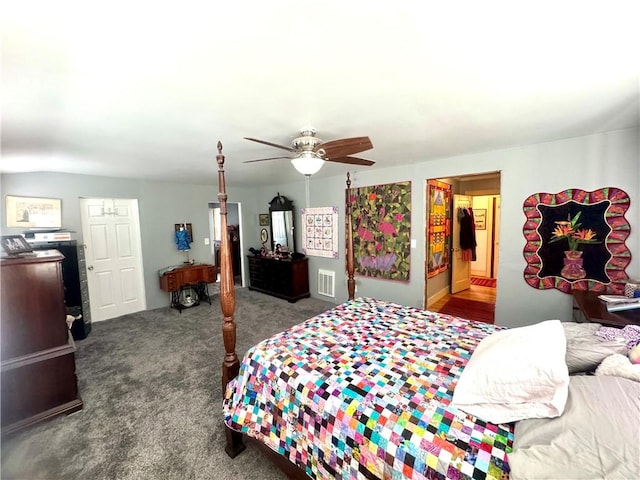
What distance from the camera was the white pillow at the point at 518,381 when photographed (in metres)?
1.08

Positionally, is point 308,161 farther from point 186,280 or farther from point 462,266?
point 462,266

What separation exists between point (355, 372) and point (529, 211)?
265 cm

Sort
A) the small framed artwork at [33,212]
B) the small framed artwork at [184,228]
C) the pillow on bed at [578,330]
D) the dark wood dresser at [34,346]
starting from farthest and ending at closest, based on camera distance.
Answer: the small framed artwork at [184,228] → the small framed artwork at [33,212] → the dark wood dresser at [34,346] → the pillow on bed at [578,330]

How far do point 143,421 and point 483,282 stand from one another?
6.26 m

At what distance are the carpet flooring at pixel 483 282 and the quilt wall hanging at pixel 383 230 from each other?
2865 millimetres

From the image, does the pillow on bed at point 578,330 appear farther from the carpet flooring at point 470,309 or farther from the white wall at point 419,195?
the carpet flooring at point 470,309

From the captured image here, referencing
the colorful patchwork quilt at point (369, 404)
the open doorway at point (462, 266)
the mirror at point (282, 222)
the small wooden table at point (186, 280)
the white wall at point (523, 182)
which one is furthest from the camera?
the mirror at point (282, 222)

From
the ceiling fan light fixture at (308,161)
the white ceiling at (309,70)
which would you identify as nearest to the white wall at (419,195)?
the white ceiling at (309,70)

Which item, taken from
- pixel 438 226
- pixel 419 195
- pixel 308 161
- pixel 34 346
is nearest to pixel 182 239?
pixel 34 346

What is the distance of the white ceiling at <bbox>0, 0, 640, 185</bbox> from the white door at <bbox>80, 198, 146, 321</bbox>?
199cm

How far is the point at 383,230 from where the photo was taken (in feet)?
13.3

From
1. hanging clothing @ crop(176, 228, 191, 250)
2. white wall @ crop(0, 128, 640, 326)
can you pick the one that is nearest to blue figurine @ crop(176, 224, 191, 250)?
hanging clothing @ crop(176, 228, 191, 250)

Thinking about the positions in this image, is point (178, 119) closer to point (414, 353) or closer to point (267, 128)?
point (267, 128)

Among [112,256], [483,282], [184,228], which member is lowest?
[483,282]
